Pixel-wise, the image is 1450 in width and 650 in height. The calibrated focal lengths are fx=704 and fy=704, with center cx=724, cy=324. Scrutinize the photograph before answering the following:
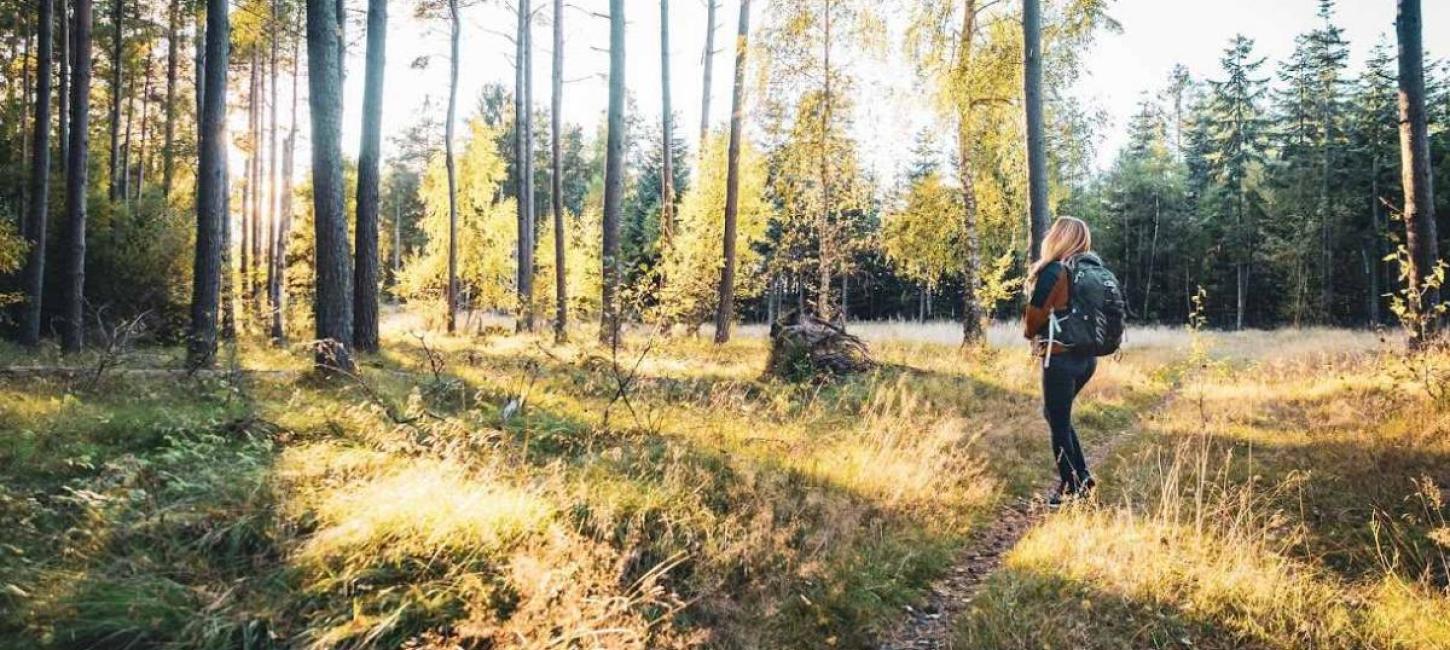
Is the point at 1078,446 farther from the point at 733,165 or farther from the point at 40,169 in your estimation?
the point at 40,169

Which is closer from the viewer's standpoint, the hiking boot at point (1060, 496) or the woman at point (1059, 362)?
the hiking boot at point (1060, 496)

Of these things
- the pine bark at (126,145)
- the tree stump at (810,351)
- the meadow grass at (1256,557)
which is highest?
the pine bark at (126,145)

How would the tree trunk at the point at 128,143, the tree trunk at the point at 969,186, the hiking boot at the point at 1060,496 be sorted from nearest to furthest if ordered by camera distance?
the hiking boot at the point at 1060,496 < the tree trunk at the point at 969,186 < the tree trunk at the point at 128,143

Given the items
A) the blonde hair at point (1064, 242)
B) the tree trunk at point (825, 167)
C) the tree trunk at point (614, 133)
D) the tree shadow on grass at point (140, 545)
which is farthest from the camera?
the tree trunk at point (825, 167)

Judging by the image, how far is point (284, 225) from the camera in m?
19.2

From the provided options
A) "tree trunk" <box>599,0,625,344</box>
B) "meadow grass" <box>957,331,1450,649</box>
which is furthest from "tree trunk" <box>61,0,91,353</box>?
"meadow grass" <box>957,331,1450,649</box>

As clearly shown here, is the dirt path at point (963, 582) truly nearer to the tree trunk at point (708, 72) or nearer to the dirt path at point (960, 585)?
the dirt path at point (960, 585)

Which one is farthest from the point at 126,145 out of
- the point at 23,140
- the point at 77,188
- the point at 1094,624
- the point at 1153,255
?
the point at 1153,255

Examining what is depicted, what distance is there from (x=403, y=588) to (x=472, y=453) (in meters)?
1.64

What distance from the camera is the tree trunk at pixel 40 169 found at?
12.1 meters

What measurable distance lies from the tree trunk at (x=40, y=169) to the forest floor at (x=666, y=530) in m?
8.12

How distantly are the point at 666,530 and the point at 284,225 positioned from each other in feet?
64.3

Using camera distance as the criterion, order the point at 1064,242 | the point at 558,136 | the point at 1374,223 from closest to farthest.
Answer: the point at 1064,242, the point at 558,136, the point at 1374,223

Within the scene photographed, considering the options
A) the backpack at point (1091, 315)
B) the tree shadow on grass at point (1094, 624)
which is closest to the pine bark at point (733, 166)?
the backpack at point (1091, 315)
